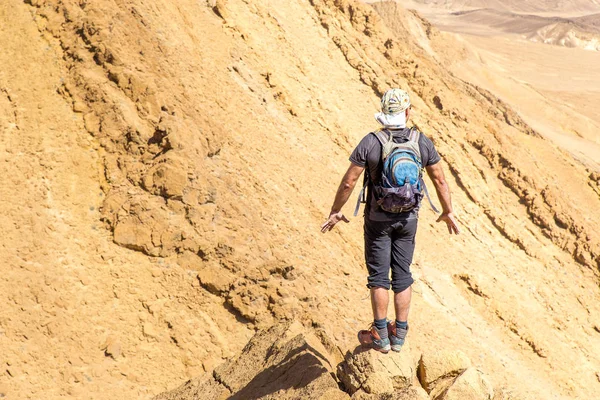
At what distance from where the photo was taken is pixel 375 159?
4.09 meters

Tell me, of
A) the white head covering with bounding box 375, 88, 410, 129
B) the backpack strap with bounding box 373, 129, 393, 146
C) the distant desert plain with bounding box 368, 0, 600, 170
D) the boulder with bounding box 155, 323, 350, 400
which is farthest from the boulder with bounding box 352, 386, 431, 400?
the distant desert plain with bounding box 368, 0, 600, 170

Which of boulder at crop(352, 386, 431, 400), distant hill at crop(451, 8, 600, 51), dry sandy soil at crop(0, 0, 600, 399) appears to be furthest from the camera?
distant hill at crop(451, 8, 600, 51)

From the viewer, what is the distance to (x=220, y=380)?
5.39 meters

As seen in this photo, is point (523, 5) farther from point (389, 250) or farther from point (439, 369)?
point (389, 250)

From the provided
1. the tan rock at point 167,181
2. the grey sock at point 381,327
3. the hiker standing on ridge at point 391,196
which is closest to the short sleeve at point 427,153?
the hiker standing on ridge at point 391,196

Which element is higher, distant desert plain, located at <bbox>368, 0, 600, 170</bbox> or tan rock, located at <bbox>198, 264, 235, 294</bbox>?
tan rock, located at <bbox>198, 264, 235, 294</bbox>

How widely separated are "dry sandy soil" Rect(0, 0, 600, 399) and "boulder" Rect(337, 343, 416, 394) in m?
0.83

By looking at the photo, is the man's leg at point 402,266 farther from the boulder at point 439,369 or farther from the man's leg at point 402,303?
the boulder at point 439,369

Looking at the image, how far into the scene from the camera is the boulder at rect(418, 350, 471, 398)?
4.70 metres

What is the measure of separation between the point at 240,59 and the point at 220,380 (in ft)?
19.6

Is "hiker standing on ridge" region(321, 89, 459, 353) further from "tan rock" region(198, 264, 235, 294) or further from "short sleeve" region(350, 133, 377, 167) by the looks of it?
"tan rock" region(198, 264, 235, 294)

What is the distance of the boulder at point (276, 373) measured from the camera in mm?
4539

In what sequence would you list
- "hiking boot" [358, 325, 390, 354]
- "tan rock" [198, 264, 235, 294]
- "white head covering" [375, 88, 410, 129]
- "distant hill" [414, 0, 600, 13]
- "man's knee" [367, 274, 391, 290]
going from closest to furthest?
"white head covering" [375, 88, 410, 129], "man's knee" [367, 274, 391, 290], "hiking boot" [358, 325, 390, 354], "tan rock" [198, 264, 235, 294], "distant hill" [414, 0, 600, 13]

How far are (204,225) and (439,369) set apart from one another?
281cm
